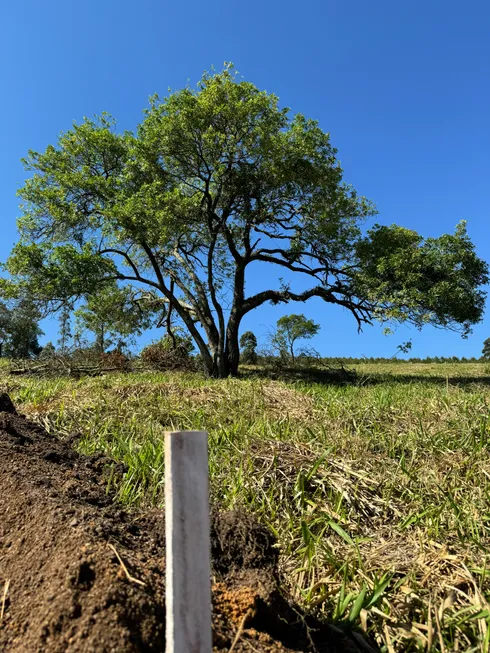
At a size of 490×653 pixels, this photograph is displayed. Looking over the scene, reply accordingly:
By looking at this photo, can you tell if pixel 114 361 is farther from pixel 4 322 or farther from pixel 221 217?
pixel 4 322

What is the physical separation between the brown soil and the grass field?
0.25 m

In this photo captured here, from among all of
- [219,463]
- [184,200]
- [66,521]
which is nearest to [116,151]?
[184,200]

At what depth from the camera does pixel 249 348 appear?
22.6 meters

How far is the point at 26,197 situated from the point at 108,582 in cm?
1565

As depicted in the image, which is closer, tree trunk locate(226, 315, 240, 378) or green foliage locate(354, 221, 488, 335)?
green foliage locate(354, 221, 488, 335)

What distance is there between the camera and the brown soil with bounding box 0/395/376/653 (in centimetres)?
146

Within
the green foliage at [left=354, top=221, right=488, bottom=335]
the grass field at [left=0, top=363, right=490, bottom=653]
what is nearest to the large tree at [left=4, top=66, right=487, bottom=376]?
the green foliage at [left=354, top=221, right=488, bottom=335]

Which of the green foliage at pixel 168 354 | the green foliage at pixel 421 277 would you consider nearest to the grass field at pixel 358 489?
the green foliage at pixel 421 277

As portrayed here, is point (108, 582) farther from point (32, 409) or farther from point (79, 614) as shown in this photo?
point (32, 409)

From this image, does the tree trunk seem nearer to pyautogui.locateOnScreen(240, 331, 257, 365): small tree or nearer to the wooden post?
pyautogui.locateOnScreen(240, 331, 257, 365): small tree

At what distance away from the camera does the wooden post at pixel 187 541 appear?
118 centimetres

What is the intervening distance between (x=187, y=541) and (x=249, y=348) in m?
21.4

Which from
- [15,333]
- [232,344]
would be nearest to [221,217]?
[232,344]

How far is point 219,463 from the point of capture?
135 inches
